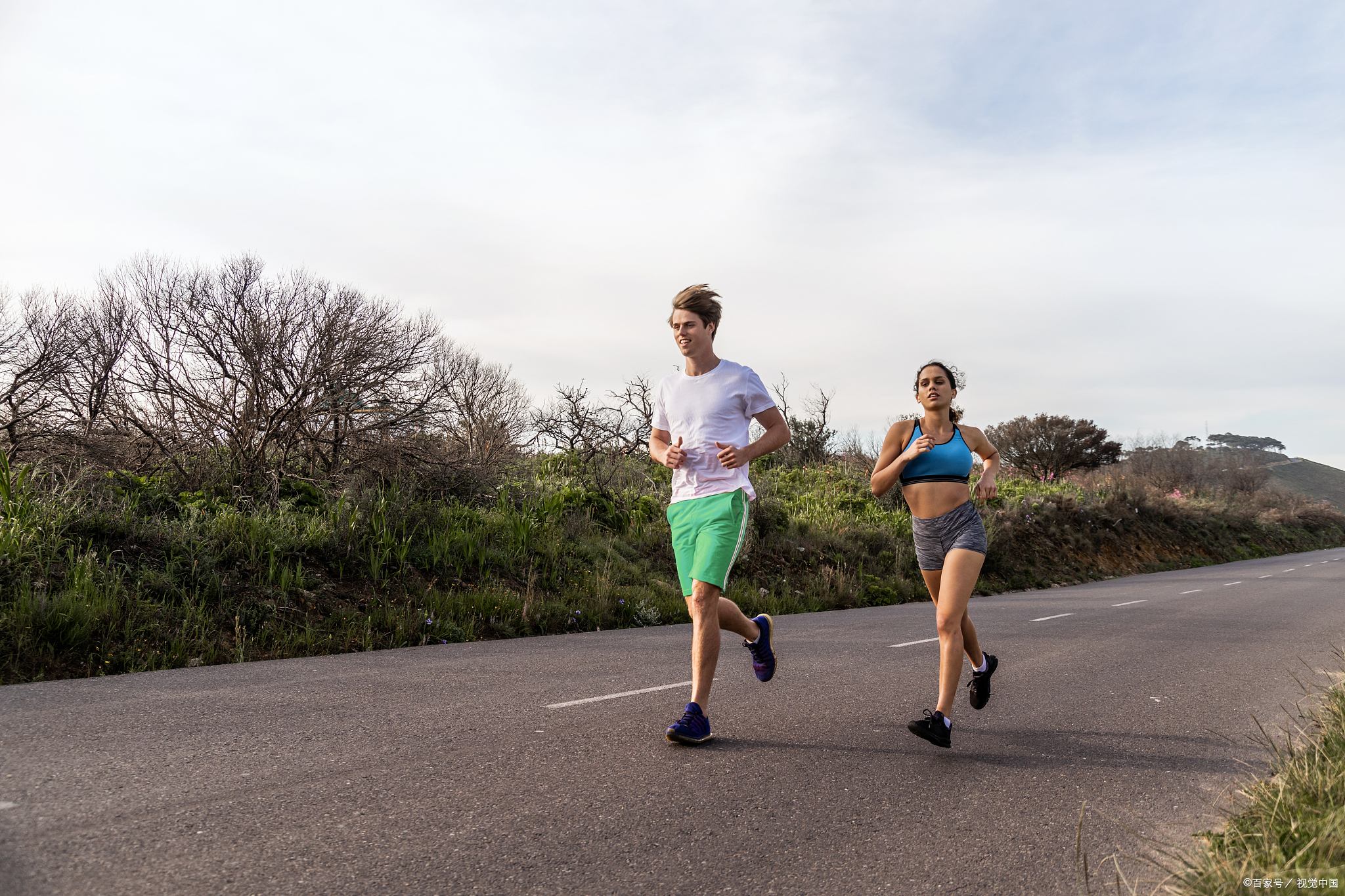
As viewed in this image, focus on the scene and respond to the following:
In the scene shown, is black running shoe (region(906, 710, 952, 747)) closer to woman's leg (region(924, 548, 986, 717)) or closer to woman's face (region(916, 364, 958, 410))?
woman's leg (region(924, 548, 986, 717))

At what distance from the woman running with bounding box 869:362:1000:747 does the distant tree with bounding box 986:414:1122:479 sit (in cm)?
4872

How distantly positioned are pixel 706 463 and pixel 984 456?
180cm

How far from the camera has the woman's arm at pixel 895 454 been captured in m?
5.07

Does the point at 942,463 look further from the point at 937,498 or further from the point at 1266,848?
the point at 1266,848

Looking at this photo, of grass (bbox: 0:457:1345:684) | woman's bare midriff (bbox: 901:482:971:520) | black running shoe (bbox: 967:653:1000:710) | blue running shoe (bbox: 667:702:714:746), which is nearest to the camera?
blue running shoe (bbox: 667:702:714:746)

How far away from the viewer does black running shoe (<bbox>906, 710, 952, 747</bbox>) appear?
481 centimetres

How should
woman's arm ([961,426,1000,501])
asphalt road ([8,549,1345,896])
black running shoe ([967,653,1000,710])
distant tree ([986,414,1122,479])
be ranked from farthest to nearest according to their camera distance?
distant tree ([986,414,1122,479])
black running shoe ([967,653,1000,710])
woman's arm ([961,426,1000,501])
asphalt road ([8,549,1345,896])

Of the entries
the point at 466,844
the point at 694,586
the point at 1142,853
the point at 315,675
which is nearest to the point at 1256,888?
the point at 1142,853

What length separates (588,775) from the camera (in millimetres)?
4344

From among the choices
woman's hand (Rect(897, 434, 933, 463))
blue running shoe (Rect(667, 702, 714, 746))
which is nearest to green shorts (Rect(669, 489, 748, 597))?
blue running shoe (Rect(667, 702, 714, 746))

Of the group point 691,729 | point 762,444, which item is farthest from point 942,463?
point 691,729

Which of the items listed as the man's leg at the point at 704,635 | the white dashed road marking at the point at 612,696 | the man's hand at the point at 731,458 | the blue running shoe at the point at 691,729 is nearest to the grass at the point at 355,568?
the white dashed road marking at the point at 612,696

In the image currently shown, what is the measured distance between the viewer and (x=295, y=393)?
1267 cm

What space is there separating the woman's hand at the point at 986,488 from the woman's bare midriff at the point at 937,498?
89 mm
